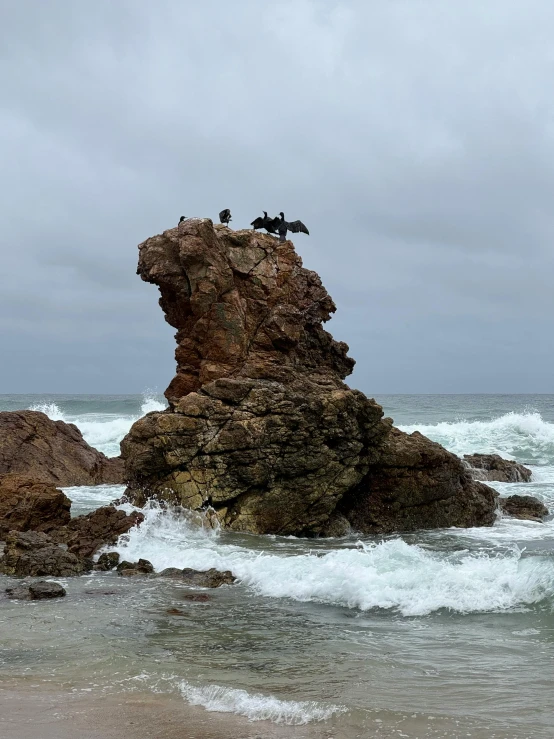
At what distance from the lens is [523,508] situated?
19.5 meters

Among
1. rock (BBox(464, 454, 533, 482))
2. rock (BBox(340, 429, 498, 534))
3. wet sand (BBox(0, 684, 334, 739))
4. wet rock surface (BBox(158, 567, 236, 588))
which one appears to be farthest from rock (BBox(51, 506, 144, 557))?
rock (BBox(464, 454, 533, 482))

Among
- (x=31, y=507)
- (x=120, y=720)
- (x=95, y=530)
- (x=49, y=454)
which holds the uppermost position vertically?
(x=49, y=454)

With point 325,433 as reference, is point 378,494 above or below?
below

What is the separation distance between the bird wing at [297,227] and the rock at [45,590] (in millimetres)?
11142

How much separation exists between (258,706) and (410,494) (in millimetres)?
10927

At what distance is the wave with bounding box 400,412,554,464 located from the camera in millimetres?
39062

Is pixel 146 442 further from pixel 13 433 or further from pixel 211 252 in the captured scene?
pixel 13 433

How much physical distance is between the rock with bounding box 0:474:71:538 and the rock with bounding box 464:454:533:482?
15076mm

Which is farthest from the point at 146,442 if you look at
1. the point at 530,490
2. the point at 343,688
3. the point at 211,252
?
the point at 530,490

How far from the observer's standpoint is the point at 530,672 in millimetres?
7789

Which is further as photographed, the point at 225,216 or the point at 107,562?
the point at 225,216

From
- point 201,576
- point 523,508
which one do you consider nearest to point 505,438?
point 523,508

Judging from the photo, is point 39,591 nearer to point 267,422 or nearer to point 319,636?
point 319,636

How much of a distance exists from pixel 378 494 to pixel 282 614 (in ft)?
24.2
